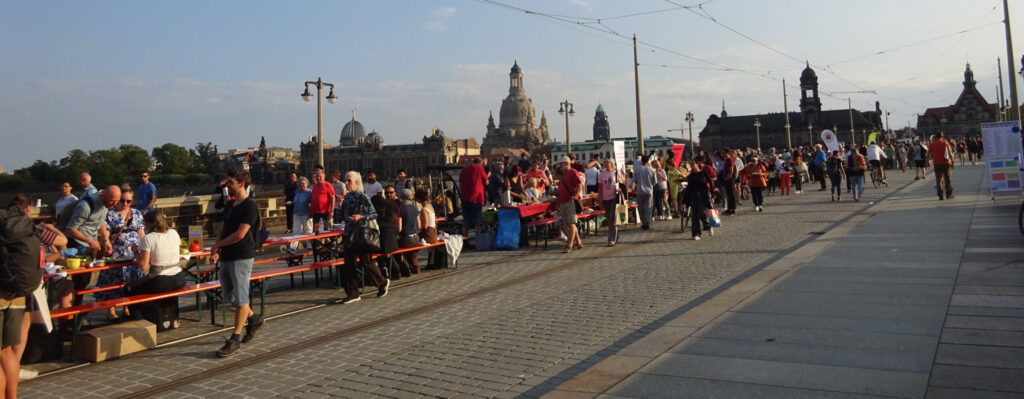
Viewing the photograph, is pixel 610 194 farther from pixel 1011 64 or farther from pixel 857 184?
pixel 1011 64

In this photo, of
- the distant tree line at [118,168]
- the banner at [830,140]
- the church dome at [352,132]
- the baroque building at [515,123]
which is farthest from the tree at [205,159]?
the banner at [830,140]

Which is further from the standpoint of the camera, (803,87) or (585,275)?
(803,87)

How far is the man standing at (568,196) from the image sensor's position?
12.6 m

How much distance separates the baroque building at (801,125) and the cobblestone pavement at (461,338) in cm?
11785

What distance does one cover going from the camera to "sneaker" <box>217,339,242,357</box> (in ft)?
20.6

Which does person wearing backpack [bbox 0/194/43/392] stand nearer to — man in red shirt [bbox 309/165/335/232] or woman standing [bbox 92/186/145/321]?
woman standing [bbox 92/186/145/321]

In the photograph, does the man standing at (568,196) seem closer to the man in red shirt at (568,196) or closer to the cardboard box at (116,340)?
the man in red shirt at (568,196)

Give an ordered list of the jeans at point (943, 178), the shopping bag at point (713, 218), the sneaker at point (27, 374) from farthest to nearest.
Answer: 1. the jeans at point (943, 178)
2. the shopping bag at point (713, 218)
3. the sneaker at point (27, 374)

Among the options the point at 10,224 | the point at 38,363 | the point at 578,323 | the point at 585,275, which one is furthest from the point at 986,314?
the point at 38,363

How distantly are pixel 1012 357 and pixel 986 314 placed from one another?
1379 mm

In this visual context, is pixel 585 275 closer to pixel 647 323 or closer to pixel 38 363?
pixel 647 323

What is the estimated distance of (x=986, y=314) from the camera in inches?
237

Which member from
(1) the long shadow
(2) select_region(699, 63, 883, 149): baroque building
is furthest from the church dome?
(1) the long shadow

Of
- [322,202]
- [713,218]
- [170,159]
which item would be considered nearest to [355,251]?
[322,202]
